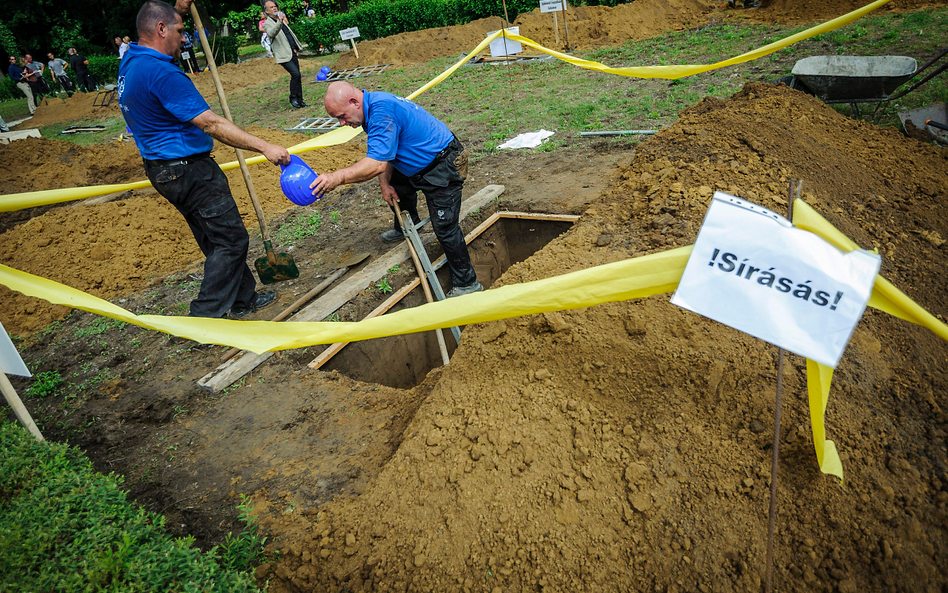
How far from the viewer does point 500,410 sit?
8.89ft

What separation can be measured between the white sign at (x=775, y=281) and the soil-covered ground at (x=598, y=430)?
874 mm

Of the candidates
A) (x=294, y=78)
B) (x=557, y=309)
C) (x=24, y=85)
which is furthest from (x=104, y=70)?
(x=557, y=309)

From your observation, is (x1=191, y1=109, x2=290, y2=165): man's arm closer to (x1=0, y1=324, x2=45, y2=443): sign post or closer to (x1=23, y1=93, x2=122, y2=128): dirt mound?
(x1=0, y1=324, x2=45, y2=443): sign post

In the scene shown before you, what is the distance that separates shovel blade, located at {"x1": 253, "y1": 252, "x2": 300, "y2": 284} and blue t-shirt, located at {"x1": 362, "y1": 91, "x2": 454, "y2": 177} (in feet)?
4.84

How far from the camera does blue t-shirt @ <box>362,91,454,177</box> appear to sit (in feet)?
12.6

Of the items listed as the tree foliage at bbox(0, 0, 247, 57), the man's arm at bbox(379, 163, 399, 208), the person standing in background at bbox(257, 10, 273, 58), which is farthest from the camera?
the tree foliage at bbox(0, 0, 247, 57)

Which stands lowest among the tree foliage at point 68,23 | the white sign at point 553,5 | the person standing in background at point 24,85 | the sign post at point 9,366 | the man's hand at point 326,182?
the sign post at point 9,366

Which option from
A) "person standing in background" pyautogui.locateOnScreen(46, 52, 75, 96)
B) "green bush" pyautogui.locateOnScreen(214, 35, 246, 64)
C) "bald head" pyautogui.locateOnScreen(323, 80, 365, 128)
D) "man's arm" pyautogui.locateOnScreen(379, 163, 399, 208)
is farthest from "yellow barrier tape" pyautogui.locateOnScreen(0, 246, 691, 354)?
"green bush" pyautogui.locateOnScreen(214, 35, 246, 64)

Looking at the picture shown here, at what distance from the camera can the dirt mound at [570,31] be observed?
13.7m

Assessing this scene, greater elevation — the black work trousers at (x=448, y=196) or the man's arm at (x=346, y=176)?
the man's arm at (x=346, y=176)

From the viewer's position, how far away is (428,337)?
17.0 ft

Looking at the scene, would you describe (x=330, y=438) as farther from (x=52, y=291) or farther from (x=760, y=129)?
(x=760, y=129)

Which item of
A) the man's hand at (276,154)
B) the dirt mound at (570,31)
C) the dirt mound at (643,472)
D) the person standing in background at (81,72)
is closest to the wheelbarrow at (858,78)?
the dirt mound at (643,472)

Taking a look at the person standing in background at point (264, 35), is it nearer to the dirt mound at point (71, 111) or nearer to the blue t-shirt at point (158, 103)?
the dirt mound at point (71, 111)
